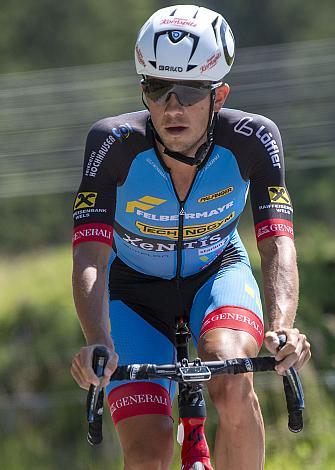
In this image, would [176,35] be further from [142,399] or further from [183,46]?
[142,399]

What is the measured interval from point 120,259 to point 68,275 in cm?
633

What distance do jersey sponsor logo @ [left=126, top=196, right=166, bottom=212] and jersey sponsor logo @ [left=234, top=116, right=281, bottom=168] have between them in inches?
17.5

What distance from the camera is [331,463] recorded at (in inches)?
334

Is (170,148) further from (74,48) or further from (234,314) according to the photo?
(74,48)

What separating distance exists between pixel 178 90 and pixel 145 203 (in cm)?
61

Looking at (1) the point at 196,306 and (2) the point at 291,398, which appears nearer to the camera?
(2) the point at 291,398

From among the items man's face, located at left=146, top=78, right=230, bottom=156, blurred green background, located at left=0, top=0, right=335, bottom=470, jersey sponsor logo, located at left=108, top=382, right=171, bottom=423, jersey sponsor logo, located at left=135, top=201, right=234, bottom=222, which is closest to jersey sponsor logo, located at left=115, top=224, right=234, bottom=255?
jersey sponsor logo, located at left=135, top=201, right=234, bottom=222

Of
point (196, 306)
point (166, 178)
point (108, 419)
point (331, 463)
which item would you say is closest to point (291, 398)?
point (196, 306)

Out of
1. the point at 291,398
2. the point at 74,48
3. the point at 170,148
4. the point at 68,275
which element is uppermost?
the point at 74,48

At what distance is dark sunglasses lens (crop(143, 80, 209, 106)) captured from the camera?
4.24 m

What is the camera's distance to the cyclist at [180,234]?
408 centimetres

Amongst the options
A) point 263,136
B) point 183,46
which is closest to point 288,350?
point 263,136

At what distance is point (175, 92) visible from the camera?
167 inches

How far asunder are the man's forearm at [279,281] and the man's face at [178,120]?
517mm
